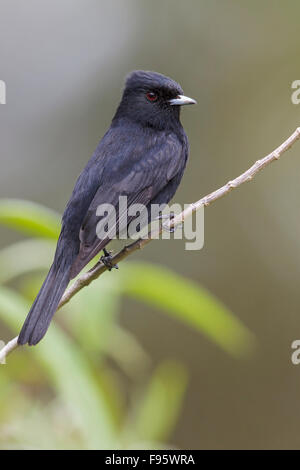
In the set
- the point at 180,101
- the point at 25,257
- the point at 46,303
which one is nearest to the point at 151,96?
the point at 180,101

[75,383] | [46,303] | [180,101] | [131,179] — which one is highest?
[180,101]

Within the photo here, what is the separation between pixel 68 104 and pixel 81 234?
19.4ft

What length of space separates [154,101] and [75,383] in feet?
7.32

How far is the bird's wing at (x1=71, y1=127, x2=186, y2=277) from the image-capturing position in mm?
3064

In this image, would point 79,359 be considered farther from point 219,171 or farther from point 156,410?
point 219,171

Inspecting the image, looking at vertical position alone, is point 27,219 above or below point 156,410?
above

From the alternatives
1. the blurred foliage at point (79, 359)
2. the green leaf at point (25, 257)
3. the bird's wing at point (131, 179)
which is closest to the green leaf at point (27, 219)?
the blurred foliage at point (79, 359)

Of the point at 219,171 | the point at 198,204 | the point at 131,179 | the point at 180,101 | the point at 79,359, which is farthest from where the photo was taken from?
the point at 219,171

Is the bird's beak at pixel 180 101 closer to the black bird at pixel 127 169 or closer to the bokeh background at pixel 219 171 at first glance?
the black bird at pixel 127 169

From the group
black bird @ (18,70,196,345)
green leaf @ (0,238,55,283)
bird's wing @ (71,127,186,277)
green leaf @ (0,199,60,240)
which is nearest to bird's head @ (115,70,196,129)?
black bird @ (18,70,196,345)

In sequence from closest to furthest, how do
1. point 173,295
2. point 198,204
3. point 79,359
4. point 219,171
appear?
point 79,359
point 198,204
point 173,295
point 219,171

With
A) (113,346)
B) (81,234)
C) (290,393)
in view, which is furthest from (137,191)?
(290,393)

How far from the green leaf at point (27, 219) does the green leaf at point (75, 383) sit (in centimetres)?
26

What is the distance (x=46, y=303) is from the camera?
2.67m
